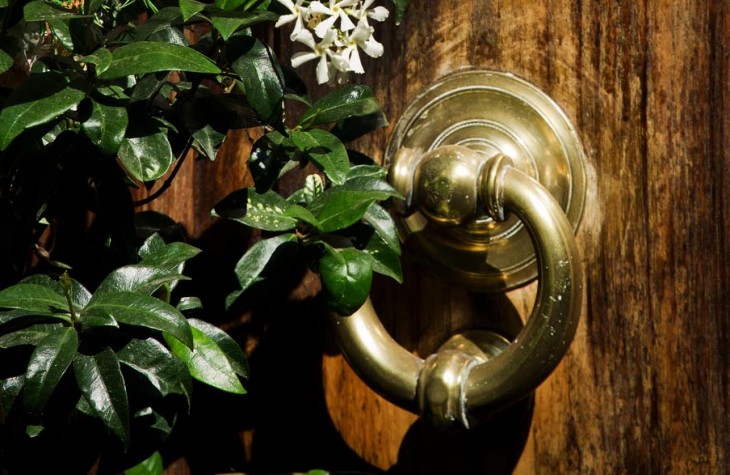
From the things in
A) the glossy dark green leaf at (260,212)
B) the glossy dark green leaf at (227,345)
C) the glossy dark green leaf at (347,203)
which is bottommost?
the glossy dark green leaf at (227,345)

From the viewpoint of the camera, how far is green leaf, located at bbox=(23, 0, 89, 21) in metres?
0.63

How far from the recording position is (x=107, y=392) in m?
0.64

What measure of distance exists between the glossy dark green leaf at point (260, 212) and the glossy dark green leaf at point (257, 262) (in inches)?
0.6

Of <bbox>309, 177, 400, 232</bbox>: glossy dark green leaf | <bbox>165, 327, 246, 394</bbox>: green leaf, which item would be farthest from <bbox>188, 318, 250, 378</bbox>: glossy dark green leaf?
<bbox>309, 177, 400, 232</bbox>: glossy dark green leaf

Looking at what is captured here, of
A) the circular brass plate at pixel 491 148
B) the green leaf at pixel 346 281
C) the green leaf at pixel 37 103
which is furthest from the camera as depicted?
the circular brass plate at pixel 491 148

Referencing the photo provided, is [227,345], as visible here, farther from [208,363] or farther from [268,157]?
[268,157]

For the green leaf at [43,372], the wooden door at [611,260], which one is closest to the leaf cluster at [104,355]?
the green leaf at [43,372]

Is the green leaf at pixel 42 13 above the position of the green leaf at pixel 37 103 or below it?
above

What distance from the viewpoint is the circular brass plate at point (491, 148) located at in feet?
2.85

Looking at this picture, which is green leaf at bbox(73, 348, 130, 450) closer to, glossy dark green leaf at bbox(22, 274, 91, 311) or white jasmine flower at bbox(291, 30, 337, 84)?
glossy dark green leaf at bbox(22, 274, 91, 311)

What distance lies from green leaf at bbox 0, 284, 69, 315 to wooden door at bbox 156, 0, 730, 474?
365mm

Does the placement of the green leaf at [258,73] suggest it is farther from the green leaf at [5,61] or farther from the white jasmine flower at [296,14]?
the green leaf at [5,61]

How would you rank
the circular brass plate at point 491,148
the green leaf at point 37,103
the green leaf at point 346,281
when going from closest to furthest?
the green leaf at point 37,103 < the green leaf at point 346,281 < the circular brass plate at point 491,148

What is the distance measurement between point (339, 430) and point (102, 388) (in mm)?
377
